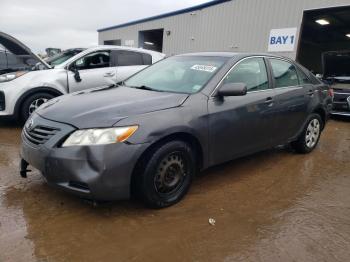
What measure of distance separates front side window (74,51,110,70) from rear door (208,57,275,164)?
12.6 feet

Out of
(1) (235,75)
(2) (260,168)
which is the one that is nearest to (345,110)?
(2) (260,168)

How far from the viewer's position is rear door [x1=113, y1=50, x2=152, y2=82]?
7.33m

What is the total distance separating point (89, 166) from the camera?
2879mm

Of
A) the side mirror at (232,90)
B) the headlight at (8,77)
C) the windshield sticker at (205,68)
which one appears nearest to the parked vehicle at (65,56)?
the headlight at (8,77)

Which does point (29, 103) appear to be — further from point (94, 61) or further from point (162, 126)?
point (162, 126)

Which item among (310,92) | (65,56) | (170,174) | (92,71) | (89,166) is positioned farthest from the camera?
(65,56)

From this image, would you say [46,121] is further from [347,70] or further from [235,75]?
[347,70]

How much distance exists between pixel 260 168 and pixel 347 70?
6.96 m

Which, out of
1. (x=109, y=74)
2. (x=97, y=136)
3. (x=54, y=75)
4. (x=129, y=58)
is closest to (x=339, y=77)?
(x=129, y=58)

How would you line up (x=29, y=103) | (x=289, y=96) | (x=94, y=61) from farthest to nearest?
(x=94, y=61) < (x=29, y=103) < (x=289, y=96)

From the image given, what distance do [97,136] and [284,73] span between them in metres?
3.03

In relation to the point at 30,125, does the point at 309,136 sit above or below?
below

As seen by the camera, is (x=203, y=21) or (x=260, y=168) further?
(x=203, y=21)

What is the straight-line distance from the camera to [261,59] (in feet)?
14.6
